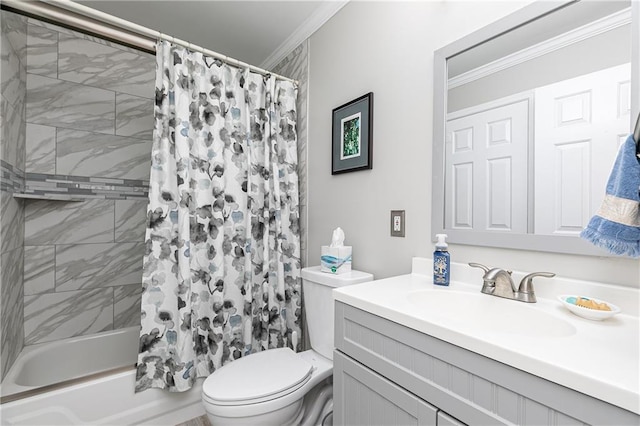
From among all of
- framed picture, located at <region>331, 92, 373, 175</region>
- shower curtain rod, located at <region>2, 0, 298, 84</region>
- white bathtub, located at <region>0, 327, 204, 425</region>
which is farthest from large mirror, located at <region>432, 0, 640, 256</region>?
white bathtub, located at <region>0, 327, 204, 425</region>

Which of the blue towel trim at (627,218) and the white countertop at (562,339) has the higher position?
the blue towel trim at (627,218)

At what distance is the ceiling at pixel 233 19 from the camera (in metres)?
1.82

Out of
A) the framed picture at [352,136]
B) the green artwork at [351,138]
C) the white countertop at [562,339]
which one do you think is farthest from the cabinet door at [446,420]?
the green artwork at [351,138]

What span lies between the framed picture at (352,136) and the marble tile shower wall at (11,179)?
170 centimetres

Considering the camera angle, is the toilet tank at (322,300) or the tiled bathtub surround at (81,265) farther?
the tiled bathtub surround at (81,265)

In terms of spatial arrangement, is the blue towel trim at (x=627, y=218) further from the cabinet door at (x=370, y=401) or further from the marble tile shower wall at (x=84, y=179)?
the marble tile shower wall at (x=84, y=179)

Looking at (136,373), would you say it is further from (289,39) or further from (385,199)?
(289,39)

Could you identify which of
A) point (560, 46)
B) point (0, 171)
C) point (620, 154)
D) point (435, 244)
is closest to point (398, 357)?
point (435, 244)

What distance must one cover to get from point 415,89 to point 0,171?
79.7 inches

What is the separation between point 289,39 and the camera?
2164mm

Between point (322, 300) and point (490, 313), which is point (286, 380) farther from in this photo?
point (490, 313)

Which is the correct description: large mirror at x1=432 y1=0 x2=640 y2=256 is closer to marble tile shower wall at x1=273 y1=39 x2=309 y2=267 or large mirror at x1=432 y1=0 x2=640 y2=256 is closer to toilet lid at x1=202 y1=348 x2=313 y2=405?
toilet lid at x1=202 y1=348 x2=313 y2=405

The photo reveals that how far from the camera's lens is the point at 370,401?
90 cm

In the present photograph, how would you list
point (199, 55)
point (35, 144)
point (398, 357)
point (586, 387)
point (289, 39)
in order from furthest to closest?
1. point (289, 39)
2. point (35, 144)
3. point (199, 55)
4. point (398, 357)
5. point (586, 387)
